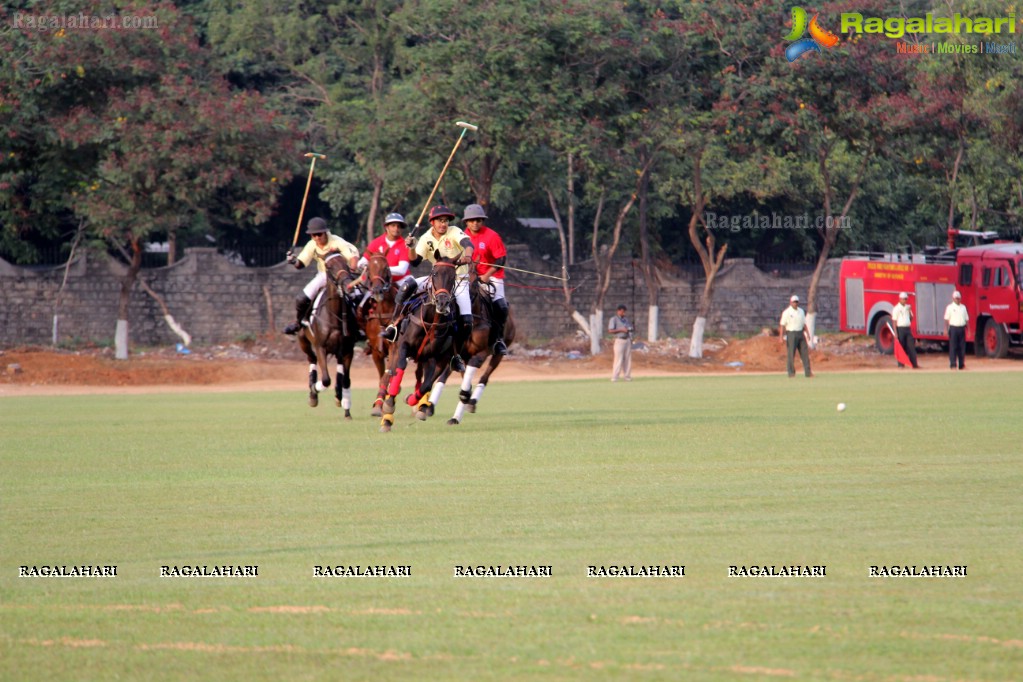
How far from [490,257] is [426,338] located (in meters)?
2.17

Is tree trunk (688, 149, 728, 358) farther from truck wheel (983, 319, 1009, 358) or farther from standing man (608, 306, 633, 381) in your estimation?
standing man (608, 306, 633, 381)

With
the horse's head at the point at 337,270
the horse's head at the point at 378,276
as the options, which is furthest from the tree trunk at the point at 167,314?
the horse's head at the point at 378,276

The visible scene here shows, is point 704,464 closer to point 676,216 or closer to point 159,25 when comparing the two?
point 159,25

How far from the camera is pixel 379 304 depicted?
64.8ft

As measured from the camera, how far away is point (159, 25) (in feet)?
132

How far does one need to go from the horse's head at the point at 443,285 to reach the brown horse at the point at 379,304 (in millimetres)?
1694

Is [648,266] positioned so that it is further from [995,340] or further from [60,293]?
[60,293]

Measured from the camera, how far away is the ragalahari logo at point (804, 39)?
4275 cm

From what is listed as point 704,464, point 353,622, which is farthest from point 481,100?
point 353,622

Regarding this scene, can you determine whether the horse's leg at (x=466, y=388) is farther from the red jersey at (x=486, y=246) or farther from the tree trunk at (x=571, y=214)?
the tree trunk at (x=571, y=214)

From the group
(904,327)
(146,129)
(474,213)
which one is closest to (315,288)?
(474,213)

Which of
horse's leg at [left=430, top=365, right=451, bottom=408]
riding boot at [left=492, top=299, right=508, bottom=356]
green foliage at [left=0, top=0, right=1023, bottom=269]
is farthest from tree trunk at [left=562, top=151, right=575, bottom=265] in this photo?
horse's leg at [left=430, top=365, right=451, bottom=408]

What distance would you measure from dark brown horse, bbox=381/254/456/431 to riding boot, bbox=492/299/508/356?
→ 1.19 m

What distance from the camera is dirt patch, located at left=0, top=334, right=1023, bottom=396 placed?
35.4 m
